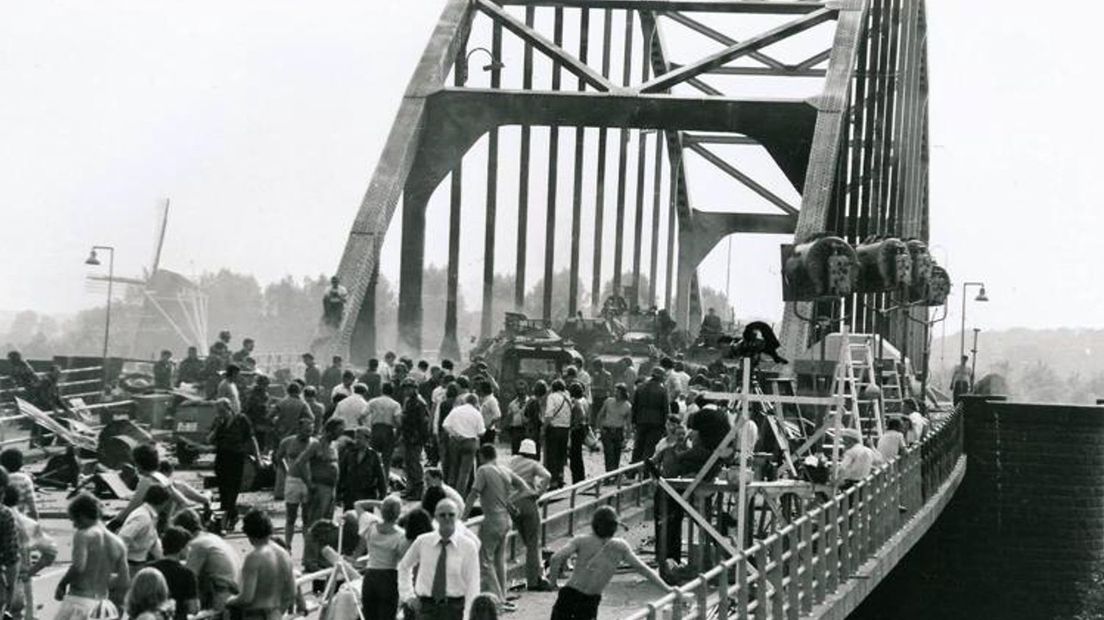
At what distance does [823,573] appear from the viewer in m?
16.6

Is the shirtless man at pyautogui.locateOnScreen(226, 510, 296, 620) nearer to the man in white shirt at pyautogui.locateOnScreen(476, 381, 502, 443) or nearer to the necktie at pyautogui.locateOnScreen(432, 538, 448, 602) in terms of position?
the necktie at pyautogui.locateOnScreen(432, 538, 448, 602)

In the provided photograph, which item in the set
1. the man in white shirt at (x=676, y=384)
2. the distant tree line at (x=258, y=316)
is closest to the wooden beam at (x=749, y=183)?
the distant tree line at (x=258, y=316)

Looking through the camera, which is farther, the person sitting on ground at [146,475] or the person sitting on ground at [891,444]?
the person sitting on ground at [891,444]

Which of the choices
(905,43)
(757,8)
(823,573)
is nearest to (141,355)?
(905,43)

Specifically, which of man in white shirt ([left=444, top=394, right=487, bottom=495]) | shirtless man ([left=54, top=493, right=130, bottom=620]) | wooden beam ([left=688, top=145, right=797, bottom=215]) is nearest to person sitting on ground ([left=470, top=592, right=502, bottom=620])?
shirtless man ([left=54, top=493, right=130, bottom=620])

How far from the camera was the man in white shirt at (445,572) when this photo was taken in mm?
12133

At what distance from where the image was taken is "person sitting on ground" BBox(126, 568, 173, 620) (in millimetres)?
10656

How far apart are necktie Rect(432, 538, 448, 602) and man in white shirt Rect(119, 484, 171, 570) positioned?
1988mm

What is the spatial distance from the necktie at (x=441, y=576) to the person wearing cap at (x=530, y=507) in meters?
4.00

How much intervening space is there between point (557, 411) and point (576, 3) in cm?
2186

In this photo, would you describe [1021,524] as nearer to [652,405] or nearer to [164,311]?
[652,405]

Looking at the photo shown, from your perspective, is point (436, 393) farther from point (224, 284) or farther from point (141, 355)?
point (224, 284)

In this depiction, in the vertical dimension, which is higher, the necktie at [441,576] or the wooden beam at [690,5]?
the wooden beam at [690,5]

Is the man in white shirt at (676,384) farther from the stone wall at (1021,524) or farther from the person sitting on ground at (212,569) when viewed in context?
the person sitting on ground at (212,569)
